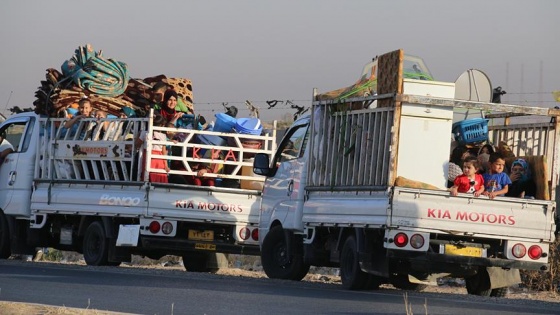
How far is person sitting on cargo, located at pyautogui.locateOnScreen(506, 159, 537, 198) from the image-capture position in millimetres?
17344

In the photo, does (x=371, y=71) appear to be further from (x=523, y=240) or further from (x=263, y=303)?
(x=263, y=303)

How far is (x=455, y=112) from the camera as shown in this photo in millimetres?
18141

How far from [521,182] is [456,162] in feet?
2.81

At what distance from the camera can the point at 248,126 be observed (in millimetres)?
22688

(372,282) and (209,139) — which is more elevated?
(209,139)

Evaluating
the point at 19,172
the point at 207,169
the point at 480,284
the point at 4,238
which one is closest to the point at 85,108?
the point at 19,172

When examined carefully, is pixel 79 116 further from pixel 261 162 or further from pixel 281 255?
pixel 281 255

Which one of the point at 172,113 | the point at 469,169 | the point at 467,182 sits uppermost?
the point at 172,113

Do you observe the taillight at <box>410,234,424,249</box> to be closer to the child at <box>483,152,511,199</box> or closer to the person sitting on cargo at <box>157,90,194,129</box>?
the child at <box>483,152,511,199</box>

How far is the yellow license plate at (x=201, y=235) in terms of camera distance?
21344 mm

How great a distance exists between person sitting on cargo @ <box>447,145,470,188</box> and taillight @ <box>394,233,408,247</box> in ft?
3.26

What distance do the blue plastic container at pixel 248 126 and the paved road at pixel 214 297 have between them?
12.7ft

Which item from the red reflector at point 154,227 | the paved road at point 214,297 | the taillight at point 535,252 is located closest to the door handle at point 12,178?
the red reflector at point 154,227

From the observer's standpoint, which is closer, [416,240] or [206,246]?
[416,240]
